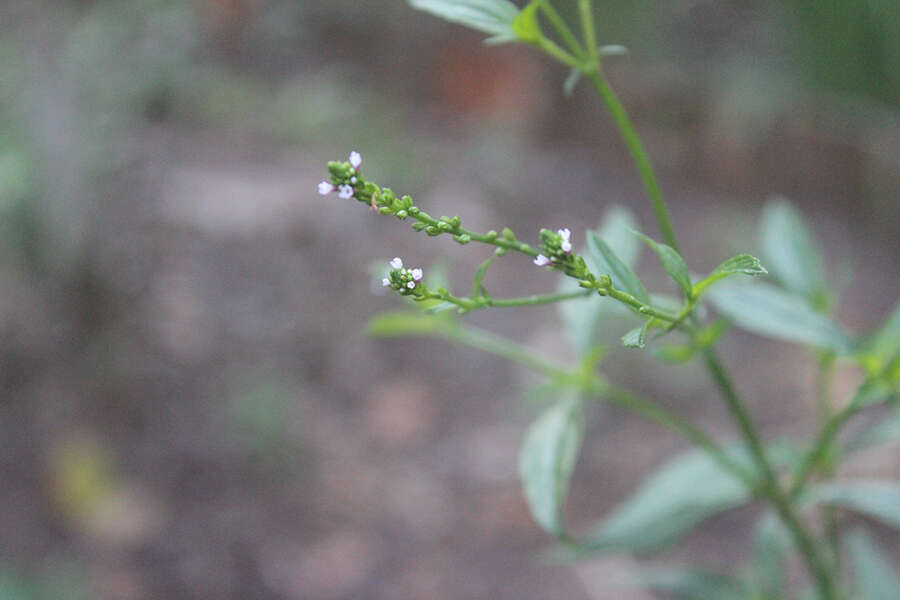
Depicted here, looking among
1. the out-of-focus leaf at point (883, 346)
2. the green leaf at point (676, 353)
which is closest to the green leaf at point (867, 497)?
the out-of-focus leaf at point (883, 346)

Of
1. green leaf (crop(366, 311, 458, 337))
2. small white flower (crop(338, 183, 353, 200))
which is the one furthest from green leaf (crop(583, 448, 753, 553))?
small white flower (crop(338, 183, 353, 200))

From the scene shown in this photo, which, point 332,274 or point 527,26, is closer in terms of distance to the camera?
point 527,26

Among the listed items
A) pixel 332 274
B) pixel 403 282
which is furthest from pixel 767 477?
pixel 332 274

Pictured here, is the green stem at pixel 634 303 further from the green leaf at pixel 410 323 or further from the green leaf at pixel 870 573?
the green leaf at pixel 870 573

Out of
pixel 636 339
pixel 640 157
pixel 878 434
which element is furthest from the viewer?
pixel 878 434

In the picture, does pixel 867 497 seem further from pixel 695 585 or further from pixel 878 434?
pixel 695 585
